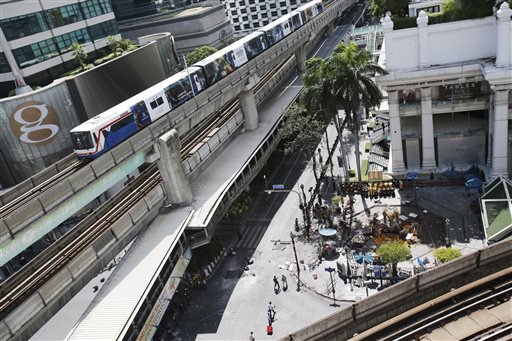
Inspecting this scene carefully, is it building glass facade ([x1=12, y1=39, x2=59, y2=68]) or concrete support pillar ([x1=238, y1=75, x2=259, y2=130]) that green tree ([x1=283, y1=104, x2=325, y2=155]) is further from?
building glass facade ([x1=12, y1=39, x2=59, y2=68])

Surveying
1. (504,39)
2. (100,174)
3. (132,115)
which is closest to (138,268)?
(100,174)

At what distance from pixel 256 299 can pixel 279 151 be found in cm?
2689

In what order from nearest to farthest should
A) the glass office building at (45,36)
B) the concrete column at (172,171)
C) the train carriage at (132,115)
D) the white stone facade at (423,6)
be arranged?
1. the train carriage at (132,115)
2. the concrete column at (172,171)
3. the white stone facade at (423,6)
4. the glass office building at (45,36)

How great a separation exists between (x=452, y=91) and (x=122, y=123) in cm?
3085

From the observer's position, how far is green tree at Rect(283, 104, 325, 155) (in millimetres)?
51188

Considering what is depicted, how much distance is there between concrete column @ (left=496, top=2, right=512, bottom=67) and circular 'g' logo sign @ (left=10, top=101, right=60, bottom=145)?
141 feet

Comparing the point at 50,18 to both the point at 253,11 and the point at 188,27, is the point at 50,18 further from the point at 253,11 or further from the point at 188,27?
the point at 253,11

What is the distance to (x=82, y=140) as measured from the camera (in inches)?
1435

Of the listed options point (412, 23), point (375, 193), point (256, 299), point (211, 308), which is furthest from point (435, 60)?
point (211, 308)

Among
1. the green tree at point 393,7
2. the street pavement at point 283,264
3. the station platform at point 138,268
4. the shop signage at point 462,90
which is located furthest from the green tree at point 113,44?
the shop signage at point 462,90

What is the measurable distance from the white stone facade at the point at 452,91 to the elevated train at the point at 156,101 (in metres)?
18.6

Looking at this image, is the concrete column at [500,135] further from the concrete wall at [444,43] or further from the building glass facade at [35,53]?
the building glass facade at [35,53]

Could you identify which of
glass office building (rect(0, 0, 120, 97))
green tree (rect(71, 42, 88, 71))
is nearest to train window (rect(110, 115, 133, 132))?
glass office building (rect(0, 0, 120, 97))

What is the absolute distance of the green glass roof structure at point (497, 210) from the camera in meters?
35.4
